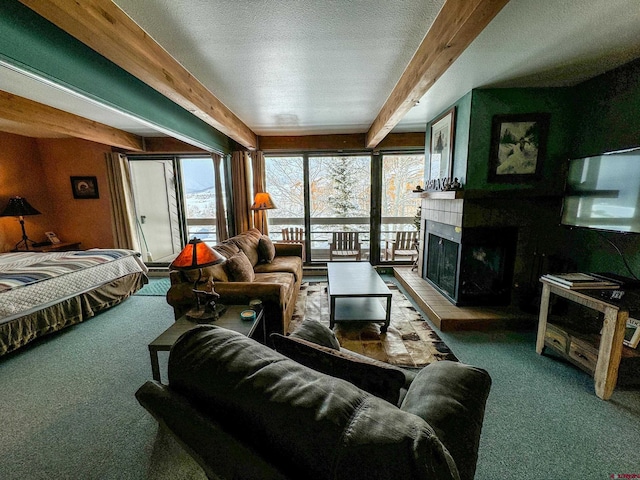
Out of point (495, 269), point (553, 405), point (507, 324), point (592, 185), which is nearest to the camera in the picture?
point (553, 405)

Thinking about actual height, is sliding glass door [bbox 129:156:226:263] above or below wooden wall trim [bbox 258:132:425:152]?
below

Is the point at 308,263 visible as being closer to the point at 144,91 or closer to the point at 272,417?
the point at 144,91

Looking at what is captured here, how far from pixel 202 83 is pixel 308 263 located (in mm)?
3230

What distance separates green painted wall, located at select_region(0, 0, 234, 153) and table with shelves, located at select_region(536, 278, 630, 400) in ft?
11.9

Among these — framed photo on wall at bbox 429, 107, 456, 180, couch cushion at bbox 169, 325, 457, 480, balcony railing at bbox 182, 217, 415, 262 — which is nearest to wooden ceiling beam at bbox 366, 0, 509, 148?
framed photo on wall at bbox 429, 107, 456, 180

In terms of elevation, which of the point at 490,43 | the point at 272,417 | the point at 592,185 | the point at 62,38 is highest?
the point at 490,43

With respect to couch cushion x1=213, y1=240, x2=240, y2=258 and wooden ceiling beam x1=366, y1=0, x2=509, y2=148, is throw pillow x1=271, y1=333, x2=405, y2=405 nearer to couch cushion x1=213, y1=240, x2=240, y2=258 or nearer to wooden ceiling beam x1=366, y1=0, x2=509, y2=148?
wooden ceiling beam x1=366, y1=0, x2=509, y2=148

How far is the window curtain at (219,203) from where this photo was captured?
4352 mm

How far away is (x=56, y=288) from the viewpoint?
8.55ft

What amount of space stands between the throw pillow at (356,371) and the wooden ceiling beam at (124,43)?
5.87ft

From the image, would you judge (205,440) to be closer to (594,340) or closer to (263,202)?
(594,340)

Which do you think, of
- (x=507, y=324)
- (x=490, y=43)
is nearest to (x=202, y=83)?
(x=490, y=43)

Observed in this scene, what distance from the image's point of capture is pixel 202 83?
7.84 ft

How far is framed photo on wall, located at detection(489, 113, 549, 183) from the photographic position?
8.62 feet
